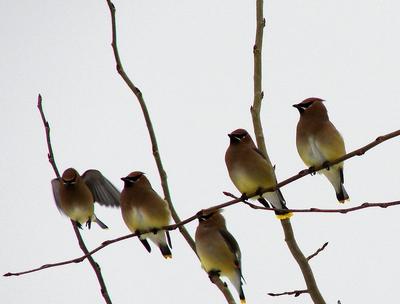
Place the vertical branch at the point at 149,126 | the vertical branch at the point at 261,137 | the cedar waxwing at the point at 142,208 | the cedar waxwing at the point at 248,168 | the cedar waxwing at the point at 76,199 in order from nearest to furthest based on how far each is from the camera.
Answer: the vertical branch at the point at 149,126 < the vertical branch at the point at 261,137 < the cedar waxwing at the point at 248,168 < the cedar waxwing at the point at 142,208 < the cedar waxwing at the point at 76,199

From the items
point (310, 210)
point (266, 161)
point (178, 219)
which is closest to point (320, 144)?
point (266, 161)

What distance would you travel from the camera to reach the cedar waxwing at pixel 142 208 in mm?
5195

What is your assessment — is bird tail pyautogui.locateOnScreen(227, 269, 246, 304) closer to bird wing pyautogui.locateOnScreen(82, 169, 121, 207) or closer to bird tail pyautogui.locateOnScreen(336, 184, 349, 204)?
bird wing pyautogui.locateOnScreen(82, 169, 121, 207)

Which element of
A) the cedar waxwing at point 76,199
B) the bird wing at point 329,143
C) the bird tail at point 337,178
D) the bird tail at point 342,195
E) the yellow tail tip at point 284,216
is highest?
the cedar waxwing at point 76,199

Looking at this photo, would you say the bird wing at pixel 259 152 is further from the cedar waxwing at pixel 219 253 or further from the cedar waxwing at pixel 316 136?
the cedar waxwing at pixel 219 253

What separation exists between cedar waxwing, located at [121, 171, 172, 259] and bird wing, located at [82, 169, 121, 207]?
1.62m

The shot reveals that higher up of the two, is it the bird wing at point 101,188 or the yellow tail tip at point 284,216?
the bird wing at point 101,188

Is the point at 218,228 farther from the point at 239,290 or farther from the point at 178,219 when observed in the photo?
the point at 178,219

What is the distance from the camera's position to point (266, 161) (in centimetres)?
477

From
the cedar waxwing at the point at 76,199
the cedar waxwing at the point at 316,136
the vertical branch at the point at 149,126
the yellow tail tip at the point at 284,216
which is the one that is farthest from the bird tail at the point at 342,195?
the cedar waxwing at the point at 76,199

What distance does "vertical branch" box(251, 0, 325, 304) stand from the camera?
13.2 ft

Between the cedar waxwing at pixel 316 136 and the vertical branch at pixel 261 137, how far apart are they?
0.25 m

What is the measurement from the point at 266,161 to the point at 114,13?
145cm

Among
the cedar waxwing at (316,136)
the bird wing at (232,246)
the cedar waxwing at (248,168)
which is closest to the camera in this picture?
the cedar waxwing at (316,136)
